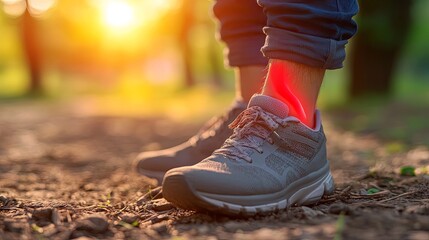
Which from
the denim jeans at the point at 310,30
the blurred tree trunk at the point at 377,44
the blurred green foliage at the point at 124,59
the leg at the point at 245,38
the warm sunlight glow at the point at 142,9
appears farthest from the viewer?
the warm sunlight glow at the point at 142,9

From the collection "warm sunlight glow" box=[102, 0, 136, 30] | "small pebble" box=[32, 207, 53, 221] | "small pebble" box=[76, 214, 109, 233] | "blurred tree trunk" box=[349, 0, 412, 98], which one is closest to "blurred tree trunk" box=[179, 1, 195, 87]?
"warm sunlight glow" box=[102, 0, 136, 30]

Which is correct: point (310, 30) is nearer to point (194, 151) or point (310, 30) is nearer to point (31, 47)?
point (194, 151)

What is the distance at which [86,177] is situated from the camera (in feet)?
11.0

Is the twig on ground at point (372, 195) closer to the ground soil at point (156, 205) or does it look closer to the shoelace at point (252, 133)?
the ground soil at point (156, 205)

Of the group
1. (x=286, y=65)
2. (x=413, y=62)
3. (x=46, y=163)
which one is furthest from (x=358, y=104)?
(x=413, y=62)

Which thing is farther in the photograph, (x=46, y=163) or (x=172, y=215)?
(x=46, y=163)

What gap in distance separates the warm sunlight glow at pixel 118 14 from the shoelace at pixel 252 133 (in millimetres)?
21131

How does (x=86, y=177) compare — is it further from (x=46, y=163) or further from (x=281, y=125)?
(x=281, y=125)

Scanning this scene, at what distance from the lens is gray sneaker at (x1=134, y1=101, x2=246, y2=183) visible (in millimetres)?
2490

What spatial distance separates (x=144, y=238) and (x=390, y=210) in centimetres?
74

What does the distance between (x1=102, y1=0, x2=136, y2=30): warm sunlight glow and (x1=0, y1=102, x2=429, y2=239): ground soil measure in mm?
19175

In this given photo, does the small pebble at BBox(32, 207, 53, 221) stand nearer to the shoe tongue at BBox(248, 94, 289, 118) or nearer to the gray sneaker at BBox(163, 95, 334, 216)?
the gray sneaker at BBox(163, 95, 334, 216)

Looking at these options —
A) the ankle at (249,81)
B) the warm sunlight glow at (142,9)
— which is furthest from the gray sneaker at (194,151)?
the warm sunlight glow at (142,9)

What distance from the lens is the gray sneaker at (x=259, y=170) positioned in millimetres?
1812
